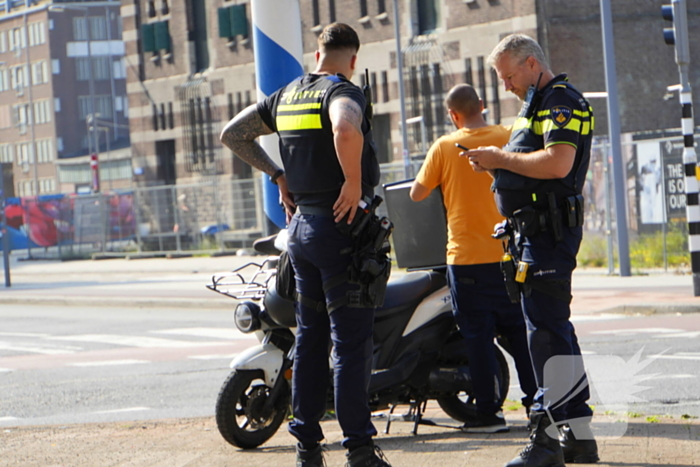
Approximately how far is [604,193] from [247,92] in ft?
79.1

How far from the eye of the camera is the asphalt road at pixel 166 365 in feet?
25.3

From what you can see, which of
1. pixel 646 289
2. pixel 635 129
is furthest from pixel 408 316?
pixel 635 129

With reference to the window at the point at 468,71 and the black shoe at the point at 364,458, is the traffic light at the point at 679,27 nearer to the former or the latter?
the black shoe at the point at 364,458

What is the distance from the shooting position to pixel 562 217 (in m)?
4.66

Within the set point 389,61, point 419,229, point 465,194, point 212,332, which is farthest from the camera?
point 389,61

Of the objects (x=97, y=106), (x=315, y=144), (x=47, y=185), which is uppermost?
(x=97, y=106)

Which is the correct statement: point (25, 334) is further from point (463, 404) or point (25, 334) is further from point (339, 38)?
point (339, 38)

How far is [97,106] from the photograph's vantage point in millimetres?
89062

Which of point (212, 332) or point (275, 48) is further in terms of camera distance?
point (212, 332)

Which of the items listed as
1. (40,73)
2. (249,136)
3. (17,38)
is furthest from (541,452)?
(17,38)

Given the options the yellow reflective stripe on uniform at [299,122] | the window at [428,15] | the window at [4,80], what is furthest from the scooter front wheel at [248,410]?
the window at [4,80]

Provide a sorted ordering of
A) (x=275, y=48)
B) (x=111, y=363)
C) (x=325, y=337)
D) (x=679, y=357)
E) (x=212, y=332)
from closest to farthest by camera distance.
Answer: (x=325, y=337)
(x=275, y=48)
(x=679, y=357)
(x=111, y=363)
(x=212, y=332)

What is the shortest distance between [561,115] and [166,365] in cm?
678

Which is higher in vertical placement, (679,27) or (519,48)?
(679,27)
